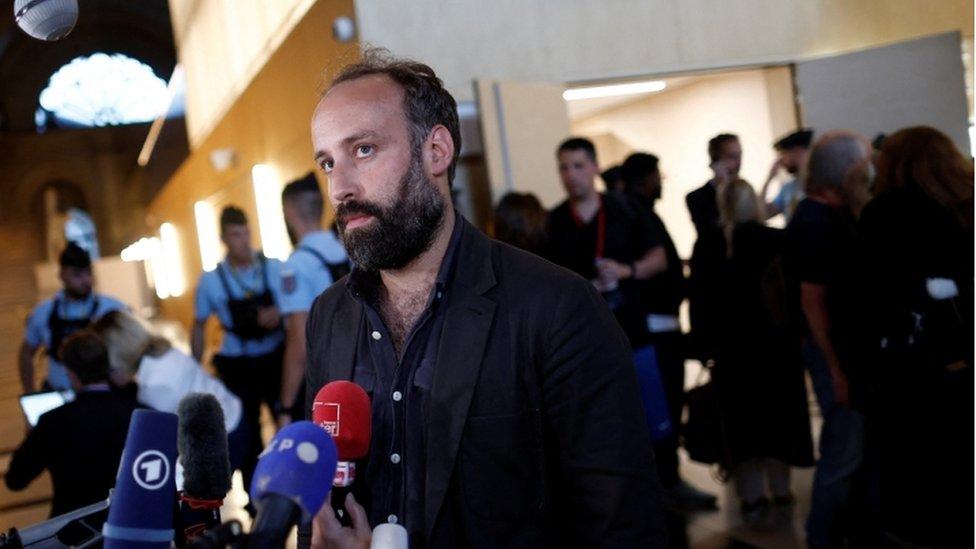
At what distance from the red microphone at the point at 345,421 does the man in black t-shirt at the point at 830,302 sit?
239 centimetres

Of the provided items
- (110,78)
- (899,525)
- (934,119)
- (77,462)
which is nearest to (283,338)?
(110,78)

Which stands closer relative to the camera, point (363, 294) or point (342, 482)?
point (342, 482)

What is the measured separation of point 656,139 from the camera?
36.1ft

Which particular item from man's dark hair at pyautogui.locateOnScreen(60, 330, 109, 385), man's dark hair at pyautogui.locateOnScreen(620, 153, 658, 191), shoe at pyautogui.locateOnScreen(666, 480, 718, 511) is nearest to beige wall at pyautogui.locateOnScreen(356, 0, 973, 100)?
man's dark hair at pyautogui.locateOnScreen(620, 153, 658, 191)

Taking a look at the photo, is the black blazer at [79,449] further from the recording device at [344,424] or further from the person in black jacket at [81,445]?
the recording device at [344,424]

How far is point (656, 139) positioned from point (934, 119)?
3.90 meters

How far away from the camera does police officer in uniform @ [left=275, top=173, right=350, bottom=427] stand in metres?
4.48

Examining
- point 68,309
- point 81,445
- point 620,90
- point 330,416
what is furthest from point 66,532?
point 620,90

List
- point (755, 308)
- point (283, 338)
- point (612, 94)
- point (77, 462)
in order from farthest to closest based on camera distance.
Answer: point (612, 94) < point (283, 338) < point (755, 308) < point (77, 462)

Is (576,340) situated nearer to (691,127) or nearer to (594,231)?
(594,231)

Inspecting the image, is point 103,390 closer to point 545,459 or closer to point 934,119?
point 545,459

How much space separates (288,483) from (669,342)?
389cm

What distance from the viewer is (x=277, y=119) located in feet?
26.4

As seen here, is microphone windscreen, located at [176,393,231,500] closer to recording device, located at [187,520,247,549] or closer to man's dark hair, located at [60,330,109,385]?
recording device, located at [187,520,247,549]
